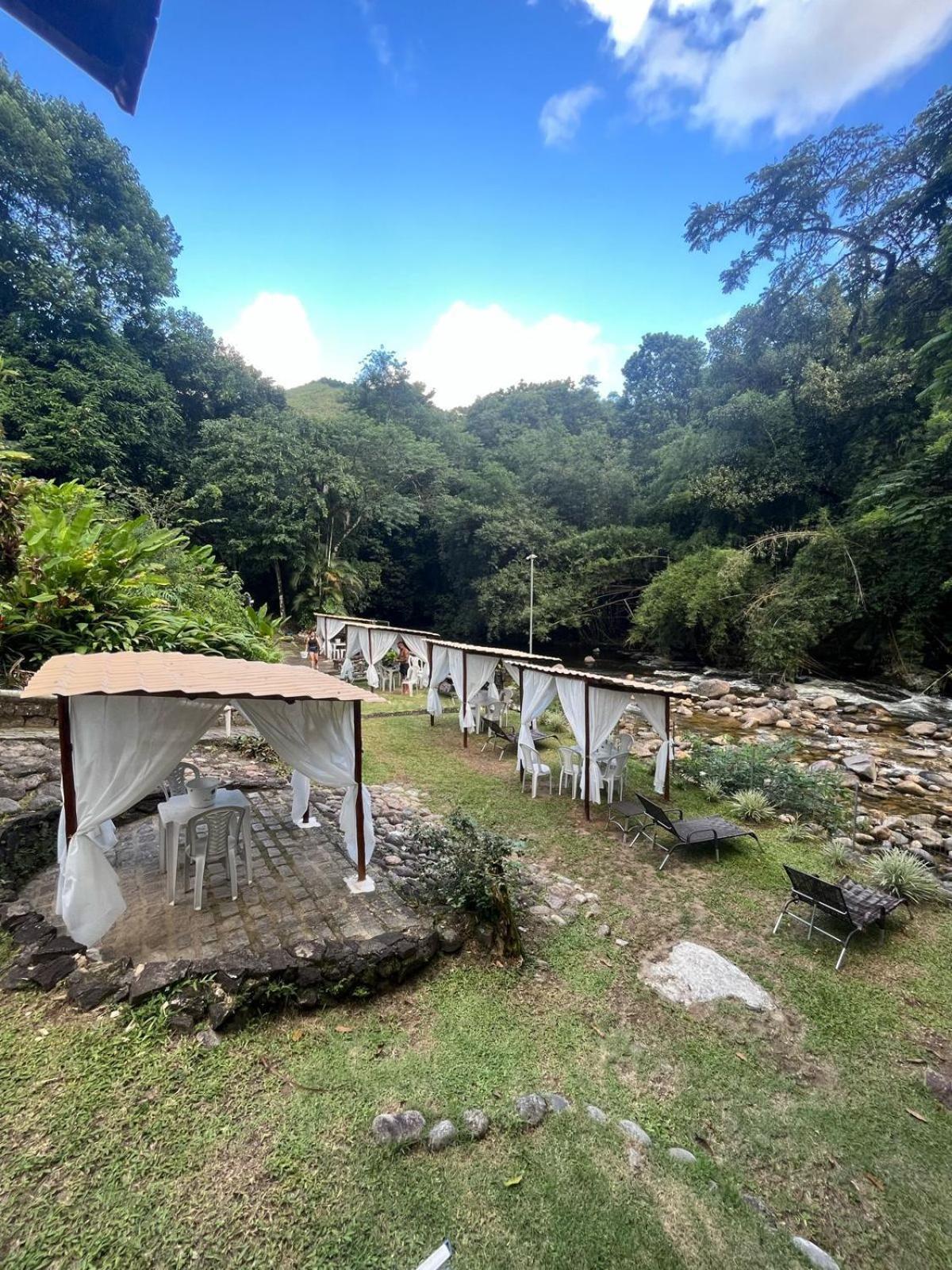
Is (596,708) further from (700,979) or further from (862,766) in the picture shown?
(862,766)

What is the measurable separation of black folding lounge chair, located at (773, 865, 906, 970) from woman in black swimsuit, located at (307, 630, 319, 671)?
12.8 meters

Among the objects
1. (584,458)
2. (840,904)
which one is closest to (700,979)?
(840,904)

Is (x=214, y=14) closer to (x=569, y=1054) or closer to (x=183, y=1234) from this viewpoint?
(x=183, y=1234)

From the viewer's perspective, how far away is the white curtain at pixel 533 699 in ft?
25.2

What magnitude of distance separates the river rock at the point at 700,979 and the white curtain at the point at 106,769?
3734 mm

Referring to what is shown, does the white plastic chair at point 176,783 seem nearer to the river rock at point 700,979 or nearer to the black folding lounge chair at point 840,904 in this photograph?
the river rock at point 700,979

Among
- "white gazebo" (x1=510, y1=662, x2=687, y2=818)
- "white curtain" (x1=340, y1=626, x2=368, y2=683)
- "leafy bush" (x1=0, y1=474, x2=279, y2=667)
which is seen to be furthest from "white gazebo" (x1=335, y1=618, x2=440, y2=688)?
"white gazebo" (x1=510, y1=662, x2=687, y2=818)

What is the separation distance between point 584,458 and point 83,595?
22987 mm

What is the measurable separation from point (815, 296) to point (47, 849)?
2727 cm

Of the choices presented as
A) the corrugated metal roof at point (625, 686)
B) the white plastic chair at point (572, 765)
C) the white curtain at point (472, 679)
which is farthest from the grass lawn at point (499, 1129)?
the white curtain at point (472, 679)

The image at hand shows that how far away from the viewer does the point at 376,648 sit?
1462cm

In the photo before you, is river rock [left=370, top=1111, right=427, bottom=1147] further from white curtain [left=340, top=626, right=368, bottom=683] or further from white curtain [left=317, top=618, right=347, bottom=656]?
white curtain [left=317, top=618, right=347, bottom=656]

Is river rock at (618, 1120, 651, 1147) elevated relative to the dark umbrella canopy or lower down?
lower down

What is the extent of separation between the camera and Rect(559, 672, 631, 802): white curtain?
676 centimetres
